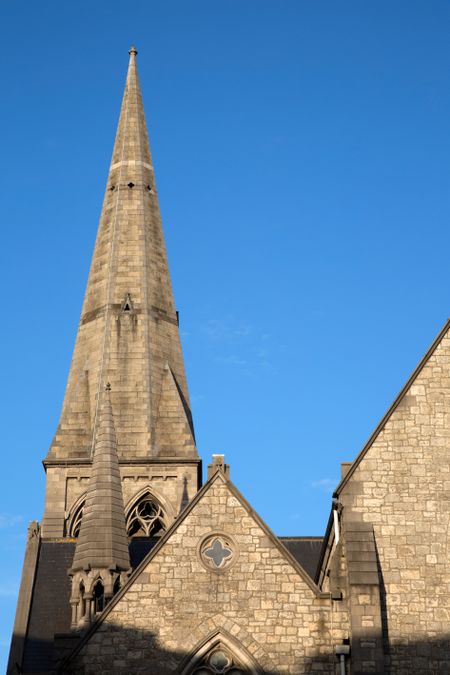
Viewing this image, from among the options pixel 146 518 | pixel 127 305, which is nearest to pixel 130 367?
pixel 127 305

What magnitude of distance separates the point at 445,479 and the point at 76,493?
18693mm

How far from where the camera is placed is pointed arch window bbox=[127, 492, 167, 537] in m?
43.3

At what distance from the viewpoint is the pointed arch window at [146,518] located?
43.3 metres

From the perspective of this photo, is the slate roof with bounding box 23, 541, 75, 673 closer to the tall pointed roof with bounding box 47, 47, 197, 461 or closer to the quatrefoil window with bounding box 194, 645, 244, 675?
the tall pointed roof with bounding box 47, 47, 197, 461

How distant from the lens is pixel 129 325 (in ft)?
160

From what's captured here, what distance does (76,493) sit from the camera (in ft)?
145

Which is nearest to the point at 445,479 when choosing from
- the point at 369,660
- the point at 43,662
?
the point at 369,660

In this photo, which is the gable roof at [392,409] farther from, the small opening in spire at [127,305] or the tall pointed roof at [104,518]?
the small opening in spire at [127,305]

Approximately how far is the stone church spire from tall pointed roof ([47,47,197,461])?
14.4 metres

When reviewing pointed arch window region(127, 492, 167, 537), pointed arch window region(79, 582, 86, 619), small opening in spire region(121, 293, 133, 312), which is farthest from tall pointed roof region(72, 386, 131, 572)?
small opening in spire region(121, 293, 133, 312)

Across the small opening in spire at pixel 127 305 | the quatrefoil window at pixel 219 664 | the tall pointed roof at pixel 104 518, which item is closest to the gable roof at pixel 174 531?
the quatrefoil window at pixel 219 664

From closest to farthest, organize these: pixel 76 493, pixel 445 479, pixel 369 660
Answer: pixel 369 660 < pixel 445 479 < pixel 76 493

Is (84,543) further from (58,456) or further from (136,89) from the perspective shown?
(136,89)

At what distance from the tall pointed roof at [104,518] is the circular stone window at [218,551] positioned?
272cm
